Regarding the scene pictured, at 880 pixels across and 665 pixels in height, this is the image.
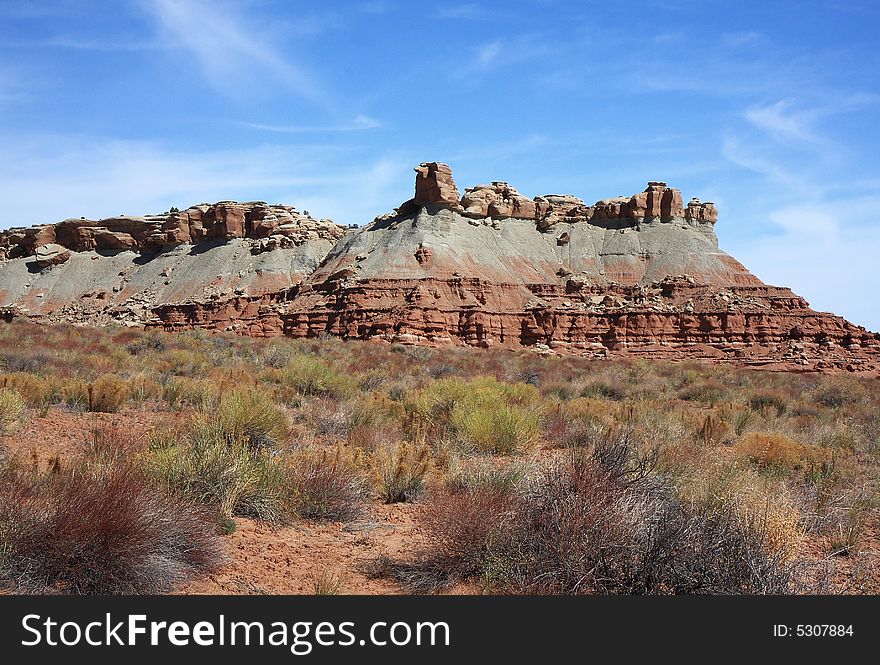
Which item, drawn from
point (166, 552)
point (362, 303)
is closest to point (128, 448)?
point (166, 552)

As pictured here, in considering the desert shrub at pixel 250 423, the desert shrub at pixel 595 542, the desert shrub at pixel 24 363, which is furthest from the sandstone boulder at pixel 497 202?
the desert shrub at pixel 595 542

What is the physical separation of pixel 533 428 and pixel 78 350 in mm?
13477

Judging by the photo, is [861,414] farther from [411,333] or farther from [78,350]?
[411,333]

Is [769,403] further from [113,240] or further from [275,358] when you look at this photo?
[113,240]

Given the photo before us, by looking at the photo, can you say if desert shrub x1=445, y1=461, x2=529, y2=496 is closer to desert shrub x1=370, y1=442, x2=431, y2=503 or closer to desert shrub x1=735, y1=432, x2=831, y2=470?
desert shrub x1=370, y1=442, x2=431, y2=503

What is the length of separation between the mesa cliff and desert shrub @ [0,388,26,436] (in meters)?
39.4

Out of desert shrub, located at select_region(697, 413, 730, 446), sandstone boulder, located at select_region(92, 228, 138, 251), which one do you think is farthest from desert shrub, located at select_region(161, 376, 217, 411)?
sandstone boulder, located at select_region(92, 228, 138, 251)

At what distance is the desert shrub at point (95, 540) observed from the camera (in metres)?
3.85

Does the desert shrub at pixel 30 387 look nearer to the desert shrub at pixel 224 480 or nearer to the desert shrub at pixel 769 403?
the desert shrub at pixel 224 480

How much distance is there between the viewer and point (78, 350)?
17.2 meters

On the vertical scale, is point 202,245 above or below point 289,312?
above

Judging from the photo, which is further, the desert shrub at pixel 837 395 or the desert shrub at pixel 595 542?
the desert shrub at pixel 837 395

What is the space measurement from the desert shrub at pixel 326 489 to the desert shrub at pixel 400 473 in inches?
9.1

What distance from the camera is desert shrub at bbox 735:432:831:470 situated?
26.3ft
